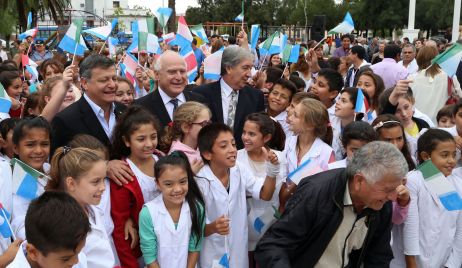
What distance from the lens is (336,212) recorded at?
3109mm

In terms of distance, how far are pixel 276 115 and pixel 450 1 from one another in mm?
41206

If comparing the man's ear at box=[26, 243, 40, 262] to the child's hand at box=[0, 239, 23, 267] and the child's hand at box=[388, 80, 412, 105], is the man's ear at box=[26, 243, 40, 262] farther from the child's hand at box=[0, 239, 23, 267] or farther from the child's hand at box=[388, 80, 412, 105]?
the child's hand at box=[388, 80, 412, 105]

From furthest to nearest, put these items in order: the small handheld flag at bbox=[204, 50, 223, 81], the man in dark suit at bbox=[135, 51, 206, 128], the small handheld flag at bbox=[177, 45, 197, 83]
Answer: the small handheld flag at bbox=[177, 45, 197, 83]
the small handheld flag at bbox=[204, 50, 223, 81]
the man in dark suit at bbox=[135, 51, 206, 128]

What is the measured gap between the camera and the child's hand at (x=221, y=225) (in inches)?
140

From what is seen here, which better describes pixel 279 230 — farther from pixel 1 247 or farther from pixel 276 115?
pixel 276 115

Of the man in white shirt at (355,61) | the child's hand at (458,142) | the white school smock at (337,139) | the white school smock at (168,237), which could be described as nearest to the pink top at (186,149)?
the white school smock at (168,237)

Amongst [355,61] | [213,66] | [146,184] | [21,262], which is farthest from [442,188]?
[355,61]

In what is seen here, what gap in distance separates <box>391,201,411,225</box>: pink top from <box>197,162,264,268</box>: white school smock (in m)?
0.94

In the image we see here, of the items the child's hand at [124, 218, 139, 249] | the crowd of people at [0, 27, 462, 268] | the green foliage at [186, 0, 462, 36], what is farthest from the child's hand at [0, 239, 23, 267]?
the green foliage at [186, 0, 462, 36]

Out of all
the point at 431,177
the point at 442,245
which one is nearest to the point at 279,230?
the point at 431,177

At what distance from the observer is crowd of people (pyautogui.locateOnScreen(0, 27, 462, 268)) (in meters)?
3.06

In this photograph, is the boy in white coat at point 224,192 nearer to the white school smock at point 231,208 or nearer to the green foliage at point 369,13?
the white school smock at point 231,208

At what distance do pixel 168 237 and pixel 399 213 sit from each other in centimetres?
158

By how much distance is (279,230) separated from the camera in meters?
3.17
